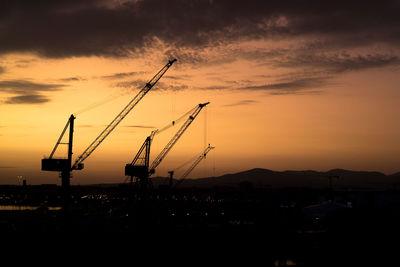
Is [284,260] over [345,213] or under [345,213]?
under

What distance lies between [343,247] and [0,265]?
111ft

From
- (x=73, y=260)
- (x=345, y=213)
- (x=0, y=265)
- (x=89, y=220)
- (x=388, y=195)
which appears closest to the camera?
(x=0, y=265)

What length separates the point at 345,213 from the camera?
55094mm

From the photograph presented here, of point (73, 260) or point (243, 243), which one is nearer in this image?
point (73, 260)

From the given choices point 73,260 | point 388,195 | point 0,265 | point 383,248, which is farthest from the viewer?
point 388,195

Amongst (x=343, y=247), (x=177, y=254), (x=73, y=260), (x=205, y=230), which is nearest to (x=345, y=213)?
(x=343, y=247)

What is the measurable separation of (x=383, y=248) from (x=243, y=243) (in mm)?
15426

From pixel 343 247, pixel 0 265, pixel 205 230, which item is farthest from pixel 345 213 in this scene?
pixel 0 265

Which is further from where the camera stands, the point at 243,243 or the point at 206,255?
the point at 243,243

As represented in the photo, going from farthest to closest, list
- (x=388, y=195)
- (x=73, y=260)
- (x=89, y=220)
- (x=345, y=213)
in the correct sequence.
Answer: (x=388, y=195), (x=89, y=220), (x=345, y=213), (x=73, y=260)

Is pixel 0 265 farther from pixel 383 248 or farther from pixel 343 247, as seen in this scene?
pixel 383 248

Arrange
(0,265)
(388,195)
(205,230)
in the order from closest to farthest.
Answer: (0,265) → (205,230) → (388,195)

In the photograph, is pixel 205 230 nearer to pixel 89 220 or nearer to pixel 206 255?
pixel 206 255

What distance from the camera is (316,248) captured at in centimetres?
4653
